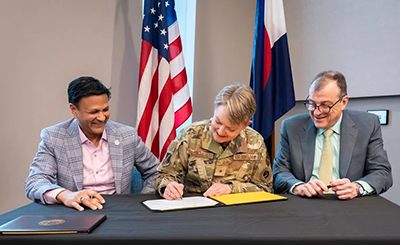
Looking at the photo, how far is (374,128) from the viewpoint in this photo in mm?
1956

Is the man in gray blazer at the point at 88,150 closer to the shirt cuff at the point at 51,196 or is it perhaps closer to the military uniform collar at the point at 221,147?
the shirt cuff at the point at 51,196

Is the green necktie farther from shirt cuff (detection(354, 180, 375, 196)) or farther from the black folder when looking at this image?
the black folder

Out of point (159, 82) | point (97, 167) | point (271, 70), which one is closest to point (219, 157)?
point (97, 167)

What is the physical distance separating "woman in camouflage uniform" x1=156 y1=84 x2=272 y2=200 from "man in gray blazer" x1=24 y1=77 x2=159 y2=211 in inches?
10.7

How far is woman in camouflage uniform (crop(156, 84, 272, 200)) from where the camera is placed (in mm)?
1749

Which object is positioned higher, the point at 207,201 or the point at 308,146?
the point at 308,146

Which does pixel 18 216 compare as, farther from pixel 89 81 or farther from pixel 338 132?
pixel 338 132

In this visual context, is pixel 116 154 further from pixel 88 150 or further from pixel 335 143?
pixel 335 143

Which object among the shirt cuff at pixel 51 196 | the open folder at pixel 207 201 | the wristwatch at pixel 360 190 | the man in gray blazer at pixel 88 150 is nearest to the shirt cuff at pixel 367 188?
the wristwatch at pixel 360 190

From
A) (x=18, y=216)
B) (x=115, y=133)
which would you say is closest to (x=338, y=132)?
(x=115, y=133)

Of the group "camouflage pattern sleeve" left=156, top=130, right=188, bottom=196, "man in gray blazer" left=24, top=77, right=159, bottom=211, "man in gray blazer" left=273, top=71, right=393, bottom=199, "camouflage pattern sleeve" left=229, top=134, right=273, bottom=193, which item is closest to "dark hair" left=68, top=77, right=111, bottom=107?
"man in gray blazer" left=24, top=77, right=159, bottom=211

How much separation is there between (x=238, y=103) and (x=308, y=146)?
61 centimetres

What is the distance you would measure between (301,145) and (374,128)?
42cm

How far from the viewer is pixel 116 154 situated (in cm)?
194
